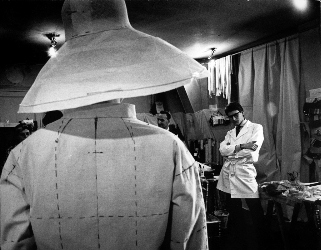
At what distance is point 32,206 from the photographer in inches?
42.0

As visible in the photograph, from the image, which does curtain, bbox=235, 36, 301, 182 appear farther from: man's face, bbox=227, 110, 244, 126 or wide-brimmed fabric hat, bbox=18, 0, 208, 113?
wide-brimmed fabric hat, bbox=18, 0, 208, 113

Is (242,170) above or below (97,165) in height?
below

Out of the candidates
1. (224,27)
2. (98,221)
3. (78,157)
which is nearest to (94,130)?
(78,157)

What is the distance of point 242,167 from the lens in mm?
4410

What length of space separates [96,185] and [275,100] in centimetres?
502

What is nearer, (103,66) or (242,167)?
(103,66)

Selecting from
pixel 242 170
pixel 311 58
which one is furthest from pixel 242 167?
pixel 311 58

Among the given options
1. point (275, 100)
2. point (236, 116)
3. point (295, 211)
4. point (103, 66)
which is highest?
point (275, 100)

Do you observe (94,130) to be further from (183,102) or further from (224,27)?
(183,102)

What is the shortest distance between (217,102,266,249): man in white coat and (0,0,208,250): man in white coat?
3.49 metres

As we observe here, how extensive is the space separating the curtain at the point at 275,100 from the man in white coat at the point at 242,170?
0.86 metres

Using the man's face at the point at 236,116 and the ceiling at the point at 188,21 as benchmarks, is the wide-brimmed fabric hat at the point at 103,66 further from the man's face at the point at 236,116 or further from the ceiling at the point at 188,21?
the man's face at the point at 236,116

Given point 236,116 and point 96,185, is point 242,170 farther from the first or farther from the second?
point 96,185

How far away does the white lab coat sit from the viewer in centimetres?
435
